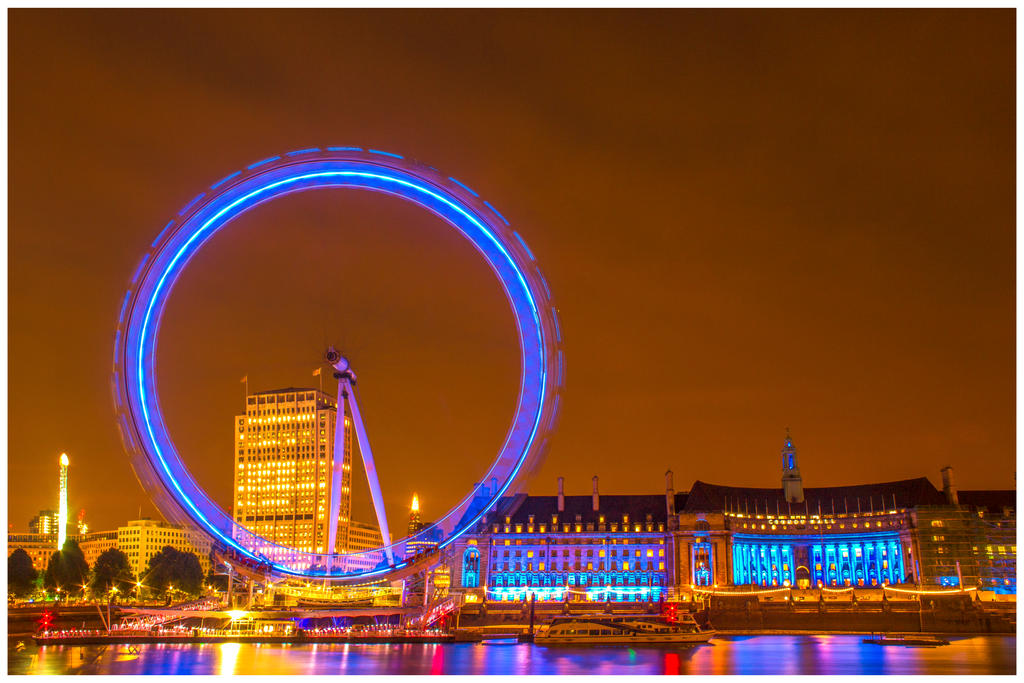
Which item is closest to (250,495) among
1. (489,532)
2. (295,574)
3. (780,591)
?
(489,532)

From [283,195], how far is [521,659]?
954 inches

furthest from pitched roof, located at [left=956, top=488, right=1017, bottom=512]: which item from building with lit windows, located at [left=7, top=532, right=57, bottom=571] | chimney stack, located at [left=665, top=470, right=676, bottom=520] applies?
building with lit windows, located at [left=7, top=532, right=57, bottom=571]

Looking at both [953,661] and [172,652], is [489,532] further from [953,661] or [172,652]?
[953,661]

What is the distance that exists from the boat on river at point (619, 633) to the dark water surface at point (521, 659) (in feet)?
5.10

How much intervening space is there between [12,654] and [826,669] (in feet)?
127

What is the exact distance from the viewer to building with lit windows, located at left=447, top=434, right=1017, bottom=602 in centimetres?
9562

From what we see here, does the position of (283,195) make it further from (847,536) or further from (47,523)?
(47,523)

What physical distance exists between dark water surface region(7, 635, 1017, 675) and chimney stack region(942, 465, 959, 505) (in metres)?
33.8

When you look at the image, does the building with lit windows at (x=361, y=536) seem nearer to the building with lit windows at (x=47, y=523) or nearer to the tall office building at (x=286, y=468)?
the tall office building at (x=286, y=468)

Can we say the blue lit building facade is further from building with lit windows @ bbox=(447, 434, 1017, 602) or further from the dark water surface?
the dark water surface

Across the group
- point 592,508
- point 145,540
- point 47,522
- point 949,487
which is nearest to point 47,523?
point 47,522

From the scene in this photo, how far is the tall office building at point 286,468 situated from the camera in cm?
13300

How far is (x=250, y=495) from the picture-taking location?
14088cm

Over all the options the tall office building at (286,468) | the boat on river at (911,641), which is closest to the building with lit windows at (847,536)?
the boat on river at (911,641)
